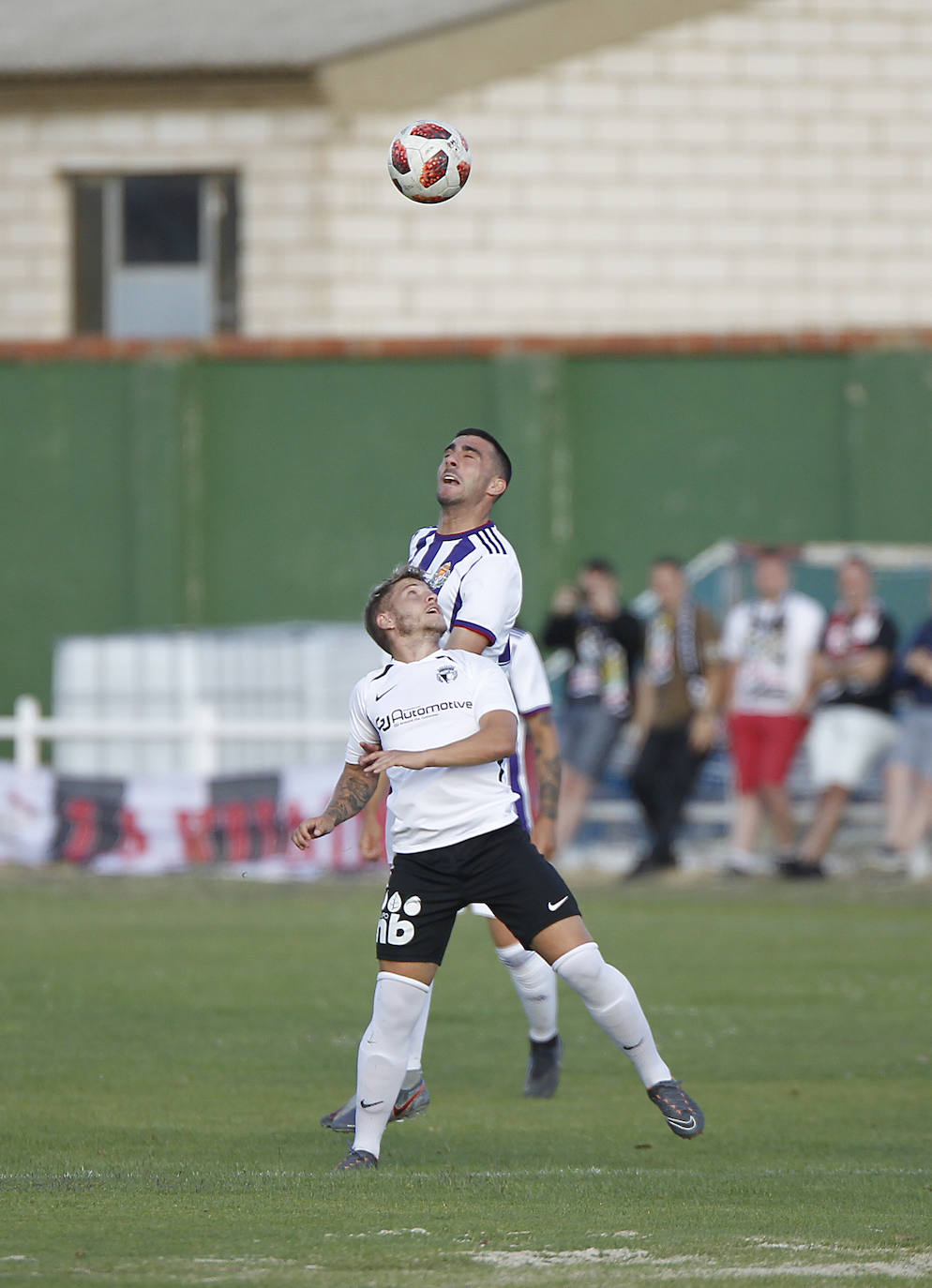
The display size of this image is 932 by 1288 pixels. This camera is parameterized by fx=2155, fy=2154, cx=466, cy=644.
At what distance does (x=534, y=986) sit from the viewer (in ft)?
28.3

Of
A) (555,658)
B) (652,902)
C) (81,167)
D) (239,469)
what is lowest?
(652,902)

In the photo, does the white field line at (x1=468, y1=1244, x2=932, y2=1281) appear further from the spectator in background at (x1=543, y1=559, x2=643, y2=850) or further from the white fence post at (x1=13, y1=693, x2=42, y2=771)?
the white fence post at (x1=13, y1=693, x2=42, y2=771)

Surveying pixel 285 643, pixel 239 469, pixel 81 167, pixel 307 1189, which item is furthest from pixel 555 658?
pixel 307 1189

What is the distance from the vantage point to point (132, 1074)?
9.15m

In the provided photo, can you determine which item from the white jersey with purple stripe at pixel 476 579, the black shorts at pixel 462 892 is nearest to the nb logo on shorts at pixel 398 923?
the black shorts at pixel 462 892

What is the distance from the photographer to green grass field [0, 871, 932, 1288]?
5750 millimetres

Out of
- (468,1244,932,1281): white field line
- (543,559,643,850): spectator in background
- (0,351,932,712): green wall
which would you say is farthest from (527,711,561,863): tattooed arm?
(0,351,932,712): green wall

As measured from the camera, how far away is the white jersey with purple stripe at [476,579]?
311 inches

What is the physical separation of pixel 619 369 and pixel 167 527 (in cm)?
486

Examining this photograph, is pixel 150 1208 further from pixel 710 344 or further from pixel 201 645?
pixel 710 344

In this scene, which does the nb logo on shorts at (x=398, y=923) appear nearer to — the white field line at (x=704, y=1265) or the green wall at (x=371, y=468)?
the white field line at (x=704, y=1265)

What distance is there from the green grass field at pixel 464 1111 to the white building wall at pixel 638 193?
9457 mm

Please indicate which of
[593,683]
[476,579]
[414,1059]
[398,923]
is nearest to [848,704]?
[593,683]

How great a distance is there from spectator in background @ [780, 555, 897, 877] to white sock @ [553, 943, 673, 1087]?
9159mm
